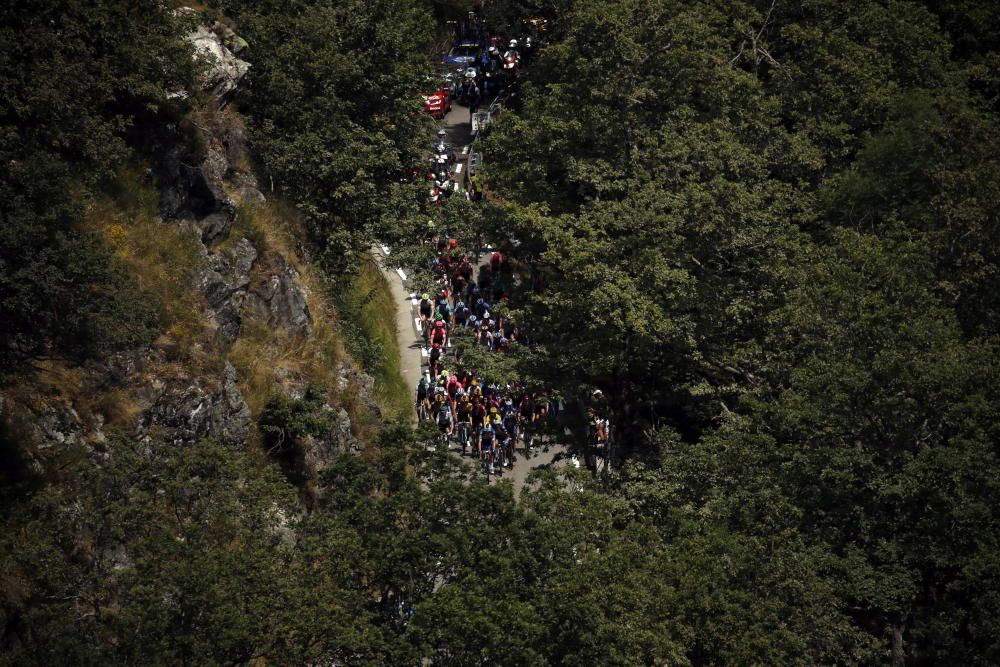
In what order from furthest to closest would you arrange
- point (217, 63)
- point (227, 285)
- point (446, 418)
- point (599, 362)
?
point (446, 418) < point (217, 63) < point (599, 362) < point (227, 285)

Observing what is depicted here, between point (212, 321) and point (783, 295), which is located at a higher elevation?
point (212, 321)

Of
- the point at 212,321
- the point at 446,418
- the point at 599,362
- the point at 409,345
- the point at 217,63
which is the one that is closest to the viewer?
the point at 212,321

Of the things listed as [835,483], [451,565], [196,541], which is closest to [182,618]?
[196,541]

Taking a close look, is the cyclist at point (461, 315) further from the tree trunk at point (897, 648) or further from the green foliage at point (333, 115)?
the tree trunk at point (897, 648)

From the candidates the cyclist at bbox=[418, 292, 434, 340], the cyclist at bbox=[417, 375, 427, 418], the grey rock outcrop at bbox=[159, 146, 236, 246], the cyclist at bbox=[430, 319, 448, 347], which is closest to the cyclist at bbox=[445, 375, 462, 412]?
the cyclist at bbox=[417, 375, 427, 418]

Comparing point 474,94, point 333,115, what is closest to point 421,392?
point 333,115

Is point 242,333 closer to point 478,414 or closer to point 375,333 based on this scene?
point 478,414

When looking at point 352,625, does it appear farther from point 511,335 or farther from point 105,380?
point 511,335
